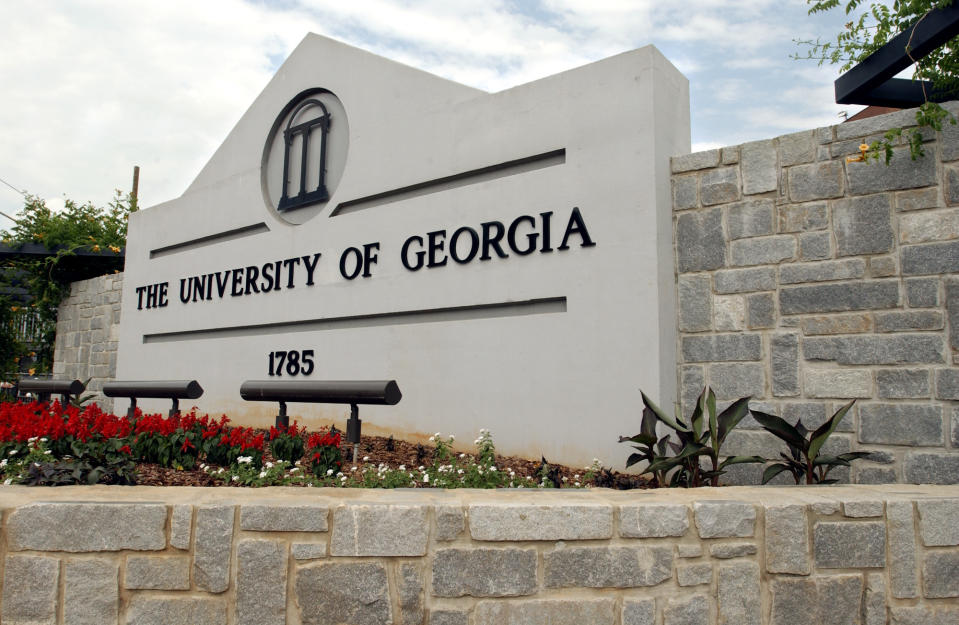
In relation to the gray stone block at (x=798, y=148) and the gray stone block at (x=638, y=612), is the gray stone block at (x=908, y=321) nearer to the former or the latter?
the gray stone block at (x=798, y=148)

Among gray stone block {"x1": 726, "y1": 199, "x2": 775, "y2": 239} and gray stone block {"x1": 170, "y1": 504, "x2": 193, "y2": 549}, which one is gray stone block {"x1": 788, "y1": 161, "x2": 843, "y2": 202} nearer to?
gray stone block {"x1": 726, "y1": 199, "x2": 775, "y2": 239}

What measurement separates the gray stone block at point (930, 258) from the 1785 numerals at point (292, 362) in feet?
18.5

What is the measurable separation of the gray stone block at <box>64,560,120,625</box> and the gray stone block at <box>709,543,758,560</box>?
8.28ft

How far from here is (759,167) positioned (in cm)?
504

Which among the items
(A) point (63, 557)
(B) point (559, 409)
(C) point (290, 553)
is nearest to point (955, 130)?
(B) point (559, 409)

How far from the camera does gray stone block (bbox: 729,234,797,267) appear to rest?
4.89 m

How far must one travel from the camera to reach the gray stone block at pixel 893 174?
14.8 ft

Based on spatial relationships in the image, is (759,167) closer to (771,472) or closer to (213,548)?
(771,472)

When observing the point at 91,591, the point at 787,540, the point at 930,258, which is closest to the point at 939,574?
the point at 787,540

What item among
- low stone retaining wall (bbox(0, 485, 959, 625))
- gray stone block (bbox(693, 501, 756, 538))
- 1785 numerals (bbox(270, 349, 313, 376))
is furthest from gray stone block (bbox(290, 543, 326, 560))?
1785 numerals (bbox(270, 349, 313, 376))

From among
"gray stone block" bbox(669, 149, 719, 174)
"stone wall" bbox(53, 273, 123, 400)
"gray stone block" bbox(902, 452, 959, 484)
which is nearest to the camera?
"gray stone block" bbox(902, 452, 959, 484)

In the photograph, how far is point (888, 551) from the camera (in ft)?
10.2

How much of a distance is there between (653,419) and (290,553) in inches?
100

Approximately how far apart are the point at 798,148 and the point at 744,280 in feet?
3.20
